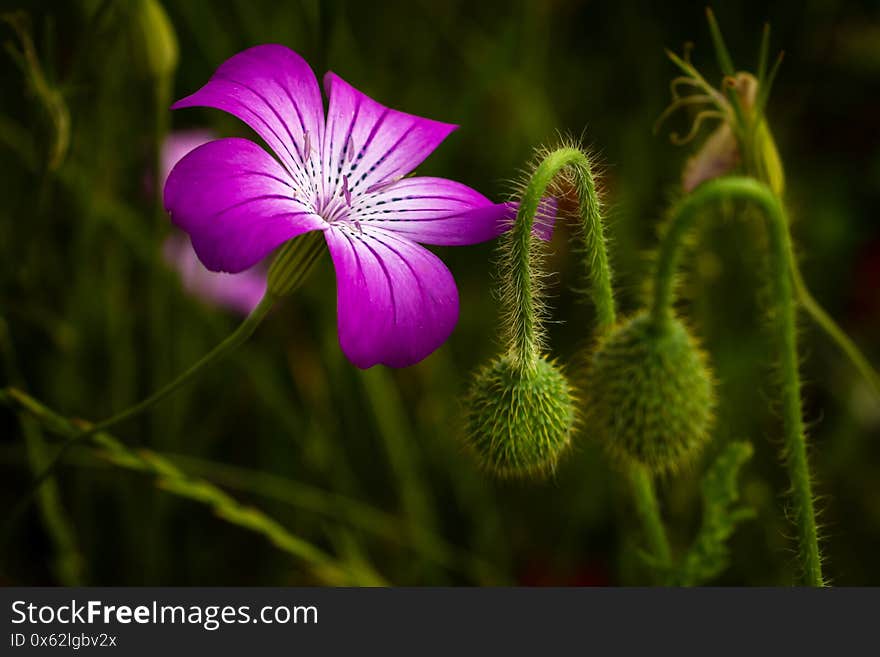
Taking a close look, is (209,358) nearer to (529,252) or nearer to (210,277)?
(529,252)

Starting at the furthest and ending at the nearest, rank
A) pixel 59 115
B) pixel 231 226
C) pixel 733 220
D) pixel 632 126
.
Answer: pixel 632 126, pixel 733 220, pixel 59 115, pixel 231 226

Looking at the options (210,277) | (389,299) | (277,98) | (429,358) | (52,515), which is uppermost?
(210,277)

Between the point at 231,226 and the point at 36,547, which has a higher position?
the point at 36,547

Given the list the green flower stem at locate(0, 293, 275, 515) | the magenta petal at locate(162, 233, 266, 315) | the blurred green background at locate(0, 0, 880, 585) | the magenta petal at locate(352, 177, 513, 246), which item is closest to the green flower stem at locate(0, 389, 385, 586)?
the green flower stem at locate(0, 293, 275, 515)

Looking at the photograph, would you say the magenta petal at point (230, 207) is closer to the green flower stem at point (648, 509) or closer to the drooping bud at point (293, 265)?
the drooping bud at point (293, 265)

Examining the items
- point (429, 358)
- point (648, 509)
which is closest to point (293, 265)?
point (648, 509)

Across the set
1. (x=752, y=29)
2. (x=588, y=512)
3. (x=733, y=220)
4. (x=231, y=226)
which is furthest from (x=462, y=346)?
(x=231, y=226)

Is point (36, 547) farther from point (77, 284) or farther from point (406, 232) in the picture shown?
point (406, 232)
